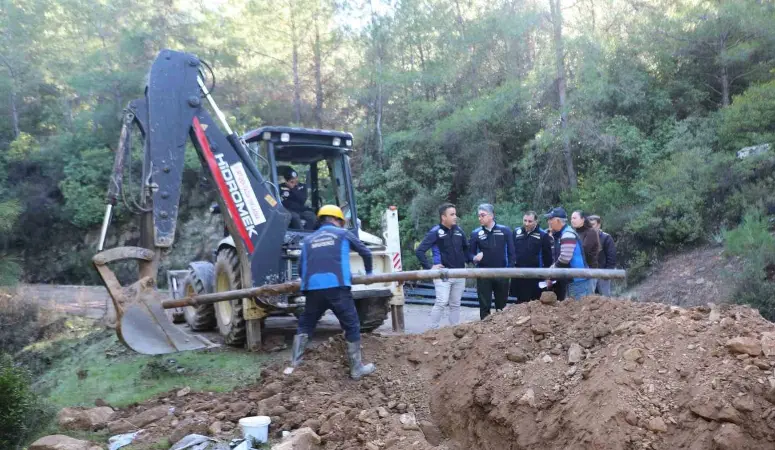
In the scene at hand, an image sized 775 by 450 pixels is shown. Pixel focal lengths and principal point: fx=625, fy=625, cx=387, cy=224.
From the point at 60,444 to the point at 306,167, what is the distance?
16.8ft

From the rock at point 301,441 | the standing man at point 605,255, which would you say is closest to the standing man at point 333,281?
the rock at point 301,441

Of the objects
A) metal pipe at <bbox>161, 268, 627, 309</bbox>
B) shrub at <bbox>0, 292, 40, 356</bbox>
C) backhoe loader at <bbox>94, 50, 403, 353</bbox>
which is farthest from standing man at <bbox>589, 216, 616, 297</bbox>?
shrub at <bbox>0, 292, 40, 356</bbox>

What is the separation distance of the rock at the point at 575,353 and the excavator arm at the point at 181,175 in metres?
3.89

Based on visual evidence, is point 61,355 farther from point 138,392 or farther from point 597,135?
point 597,135

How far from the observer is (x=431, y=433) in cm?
506

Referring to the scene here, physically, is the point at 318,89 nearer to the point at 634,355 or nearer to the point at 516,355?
the point at 516,355

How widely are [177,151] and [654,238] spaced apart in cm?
1004

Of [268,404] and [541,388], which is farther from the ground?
[541,388]

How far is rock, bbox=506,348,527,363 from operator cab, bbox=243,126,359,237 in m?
3.67

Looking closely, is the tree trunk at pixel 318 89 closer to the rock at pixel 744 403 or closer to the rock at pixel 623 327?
the rock at pixel 623 327

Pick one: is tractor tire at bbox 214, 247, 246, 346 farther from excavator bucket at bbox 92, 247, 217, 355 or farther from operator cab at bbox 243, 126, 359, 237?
excavator bucket at bbox 92, 247, 217, 355

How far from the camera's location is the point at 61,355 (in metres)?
10.3

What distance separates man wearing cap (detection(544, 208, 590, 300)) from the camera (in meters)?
6.78

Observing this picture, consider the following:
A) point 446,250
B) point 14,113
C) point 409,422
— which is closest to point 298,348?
point 409,422
